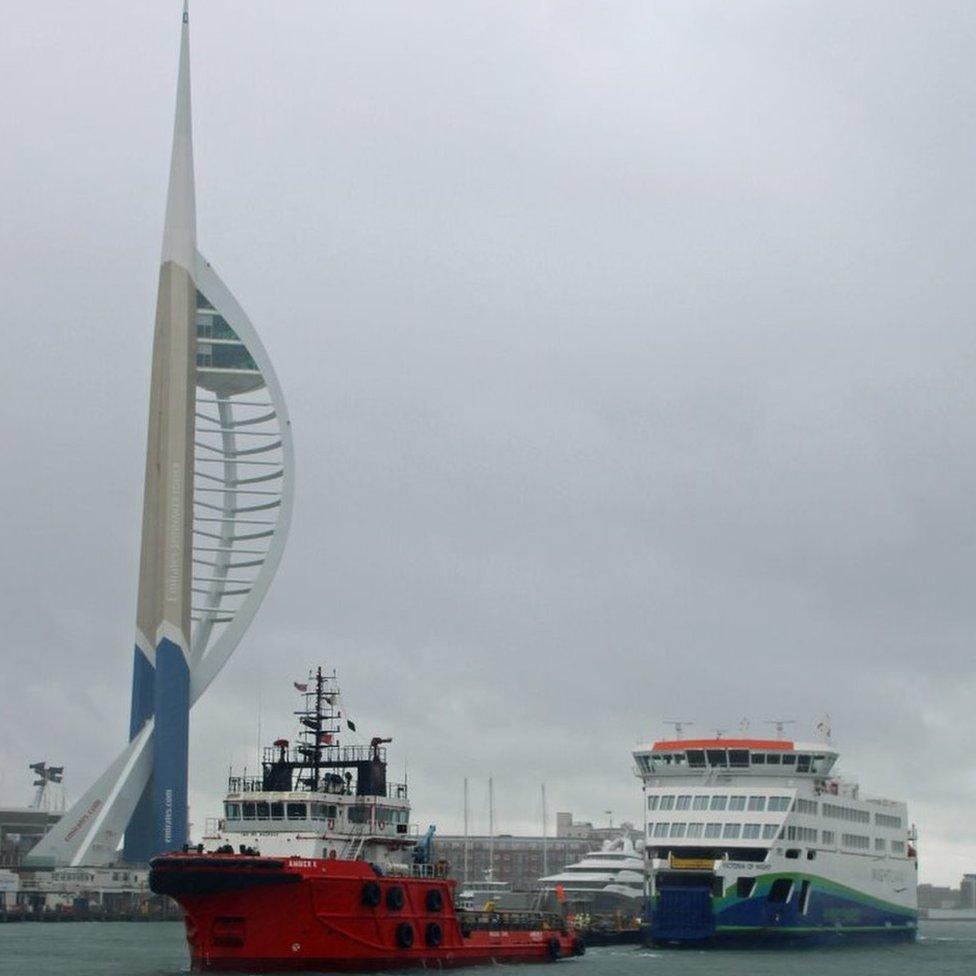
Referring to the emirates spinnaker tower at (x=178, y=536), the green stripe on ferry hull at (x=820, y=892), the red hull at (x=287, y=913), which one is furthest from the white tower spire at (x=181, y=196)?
the red hull at (x=287, y=913)

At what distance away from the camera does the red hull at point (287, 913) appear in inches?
1804

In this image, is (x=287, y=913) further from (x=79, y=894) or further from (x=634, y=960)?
(x=79, y=894)

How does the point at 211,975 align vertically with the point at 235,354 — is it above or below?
below

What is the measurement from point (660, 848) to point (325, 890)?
26.2m

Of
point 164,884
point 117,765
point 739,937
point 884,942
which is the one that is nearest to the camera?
point 164,884

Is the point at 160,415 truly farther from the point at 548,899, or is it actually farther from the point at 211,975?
the point at 211,975

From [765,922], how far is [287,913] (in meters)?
26.3

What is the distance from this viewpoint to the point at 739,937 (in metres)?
66.9

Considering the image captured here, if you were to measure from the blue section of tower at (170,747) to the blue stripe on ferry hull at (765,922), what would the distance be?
1274 inches


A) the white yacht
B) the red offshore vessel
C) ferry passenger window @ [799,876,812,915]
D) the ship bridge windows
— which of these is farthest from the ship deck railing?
the white yacht

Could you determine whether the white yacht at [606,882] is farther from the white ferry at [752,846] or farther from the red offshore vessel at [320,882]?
the red offshore vessel at [320,882]

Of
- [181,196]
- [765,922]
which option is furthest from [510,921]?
[181,196]

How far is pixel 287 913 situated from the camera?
151 feet

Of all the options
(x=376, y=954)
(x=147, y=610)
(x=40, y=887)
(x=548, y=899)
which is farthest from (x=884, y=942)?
(x=40, y=887)
